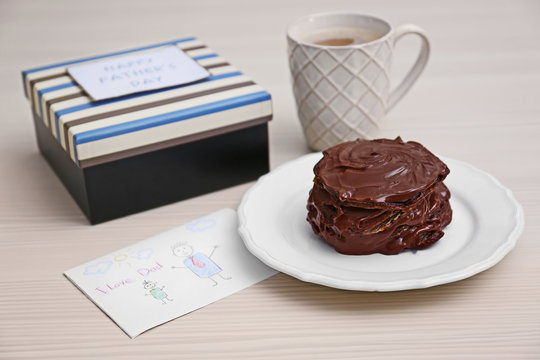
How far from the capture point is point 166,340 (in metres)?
0.73

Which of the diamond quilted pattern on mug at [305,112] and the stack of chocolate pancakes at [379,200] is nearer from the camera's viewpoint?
the stack of chocolate pancakes at [379,200]

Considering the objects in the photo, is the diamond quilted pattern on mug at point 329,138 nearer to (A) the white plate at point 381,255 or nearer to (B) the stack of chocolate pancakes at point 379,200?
(A) the white plate at point 381,255

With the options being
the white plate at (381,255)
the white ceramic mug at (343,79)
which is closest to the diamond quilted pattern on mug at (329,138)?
the white ceramic mug at (343,79)

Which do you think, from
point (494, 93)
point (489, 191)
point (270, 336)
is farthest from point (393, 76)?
point (270, 336)

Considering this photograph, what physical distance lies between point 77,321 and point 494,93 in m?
0.80

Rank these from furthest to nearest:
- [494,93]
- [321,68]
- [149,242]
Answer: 1. [494,93]
2. [321,68]
3. [149,242]

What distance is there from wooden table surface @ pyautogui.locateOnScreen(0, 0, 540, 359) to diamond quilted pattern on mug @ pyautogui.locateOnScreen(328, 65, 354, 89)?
15 cm

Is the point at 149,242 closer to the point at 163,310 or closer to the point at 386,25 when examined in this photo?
the point at 163,310

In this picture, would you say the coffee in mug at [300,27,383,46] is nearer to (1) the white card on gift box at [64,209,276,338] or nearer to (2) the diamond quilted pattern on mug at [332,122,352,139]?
(2) the diamond quilted pattern on mug at [332,122,352,139]

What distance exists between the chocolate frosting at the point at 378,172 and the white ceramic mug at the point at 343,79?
171 mm

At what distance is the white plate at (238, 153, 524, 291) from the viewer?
75 centimetres

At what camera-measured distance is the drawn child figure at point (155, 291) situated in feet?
2.58

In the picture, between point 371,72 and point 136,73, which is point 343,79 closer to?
point 371,72

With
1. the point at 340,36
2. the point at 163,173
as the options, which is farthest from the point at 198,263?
the point at 340,36
